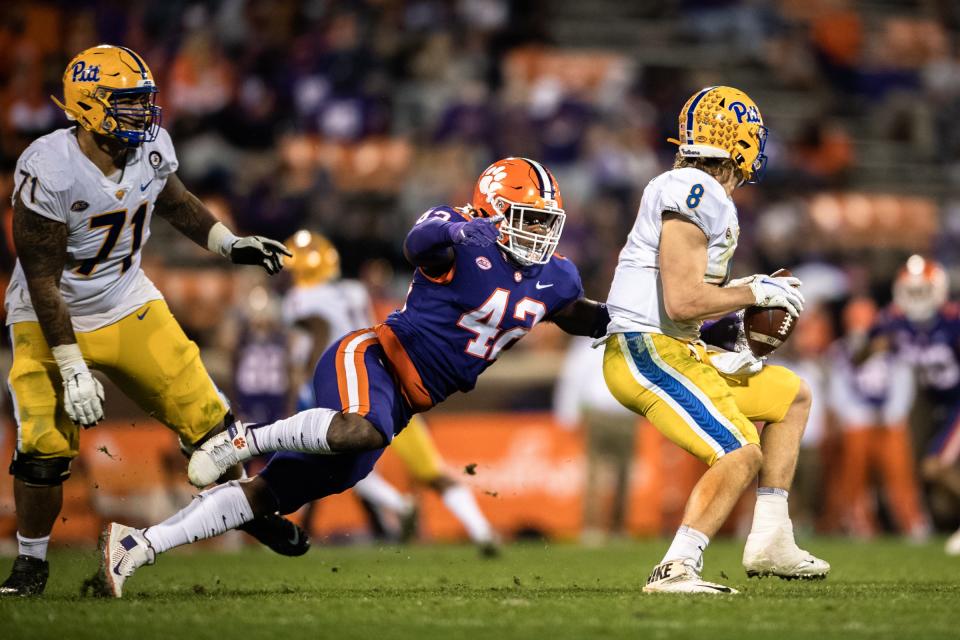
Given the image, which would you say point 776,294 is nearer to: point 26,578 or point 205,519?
point 205,519

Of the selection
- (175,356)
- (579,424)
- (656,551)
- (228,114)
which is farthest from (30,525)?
(228,114)

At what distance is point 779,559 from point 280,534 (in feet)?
6.31

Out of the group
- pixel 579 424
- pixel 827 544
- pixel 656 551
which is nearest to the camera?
pixel 656 551

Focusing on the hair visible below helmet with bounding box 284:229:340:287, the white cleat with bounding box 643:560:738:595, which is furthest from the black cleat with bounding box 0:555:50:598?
the hair visible below helmet with bounding box 284:229:340:287

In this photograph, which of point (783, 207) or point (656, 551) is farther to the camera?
point (783, 207)

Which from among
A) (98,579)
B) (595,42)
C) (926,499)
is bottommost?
(926,499)

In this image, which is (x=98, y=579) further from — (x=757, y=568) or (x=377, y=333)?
(x=757, y=568)

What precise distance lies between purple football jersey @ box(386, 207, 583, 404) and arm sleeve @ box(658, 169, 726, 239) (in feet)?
1.80

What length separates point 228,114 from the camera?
11.8 metres

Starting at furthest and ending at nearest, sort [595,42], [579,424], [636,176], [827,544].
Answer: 1. [595,42]
2. [636,176]
3. [579,424]
4. [827,544]

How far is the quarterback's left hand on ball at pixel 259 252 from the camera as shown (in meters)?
5.31

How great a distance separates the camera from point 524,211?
4.93m

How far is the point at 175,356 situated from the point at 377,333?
783 millimetres

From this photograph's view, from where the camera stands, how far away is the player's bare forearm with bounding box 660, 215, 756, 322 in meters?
4.73
